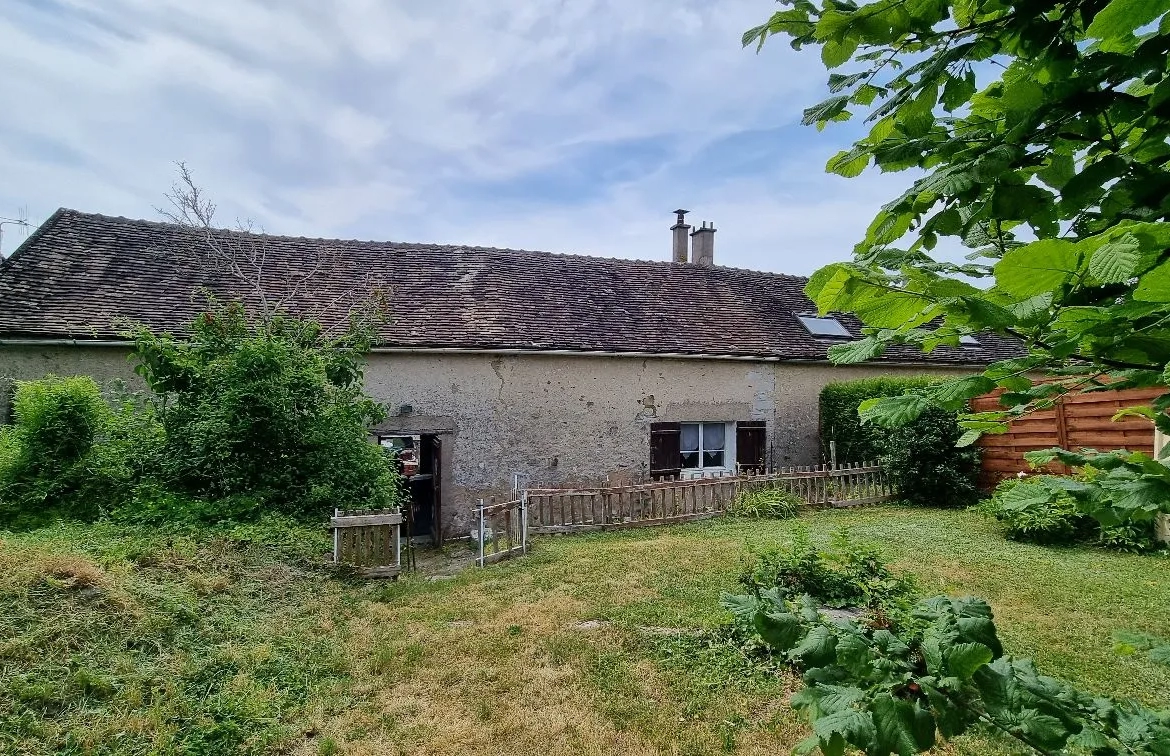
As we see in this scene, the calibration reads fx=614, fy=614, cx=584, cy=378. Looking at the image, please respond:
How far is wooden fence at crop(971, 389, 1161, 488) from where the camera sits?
29.2 ft

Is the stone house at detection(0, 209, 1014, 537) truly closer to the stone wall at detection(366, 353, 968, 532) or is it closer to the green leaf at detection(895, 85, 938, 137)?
the stone wall at detection(366, 353, 968, 532)

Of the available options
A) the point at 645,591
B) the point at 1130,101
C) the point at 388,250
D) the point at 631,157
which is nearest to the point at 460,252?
the point at 388,250

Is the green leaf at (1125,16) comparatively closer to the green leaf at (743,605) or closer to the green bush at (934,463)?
the green leaf at (743,605)

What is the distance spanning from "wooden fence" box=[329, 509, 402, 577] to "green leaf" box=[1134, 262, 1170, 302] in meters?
7.71

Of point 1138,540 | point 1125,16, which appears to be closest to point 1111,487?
point 1125,16

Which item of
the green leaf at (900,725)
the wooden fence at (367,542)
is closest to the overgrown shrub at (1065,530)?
the wooden fence at (367,542)

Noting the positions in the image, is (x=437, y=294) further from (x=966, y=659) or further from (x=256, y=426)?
(x=966, y=659)

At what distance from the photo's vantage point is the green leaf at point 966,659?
1.19 m

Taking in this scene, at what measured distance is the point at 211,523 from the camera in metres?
7.60

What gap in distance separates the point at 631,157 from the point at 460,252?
5389 mm

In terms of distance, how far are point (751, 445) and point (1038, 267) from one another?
14.0 metres

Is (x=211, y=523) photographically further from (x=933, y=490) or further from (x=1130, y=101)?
(x=933, y=490)

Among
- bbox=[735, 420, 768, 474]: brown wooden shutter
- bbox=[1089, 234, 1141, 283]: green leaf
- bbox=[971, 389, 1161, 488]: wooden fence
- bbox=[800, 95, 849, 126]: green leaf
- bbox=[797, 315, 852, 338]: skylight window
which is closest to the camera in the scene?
bbox=[1089, 234, 1141, 283]: green leaf

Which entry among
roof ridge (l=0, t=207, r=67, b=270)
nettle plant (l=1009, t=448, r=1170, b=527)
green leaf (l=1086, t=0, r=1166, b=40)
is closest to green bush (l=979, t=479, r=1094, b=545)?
nettle plant (l=1009, t=448, r=1170, b=527)
